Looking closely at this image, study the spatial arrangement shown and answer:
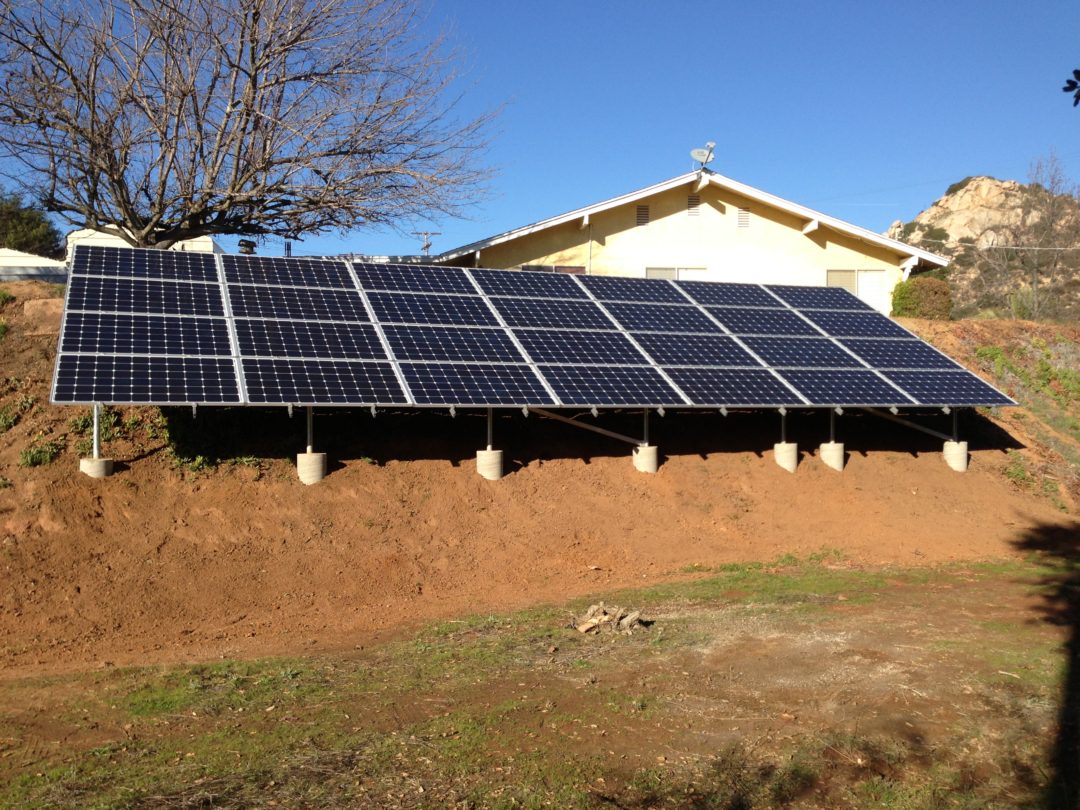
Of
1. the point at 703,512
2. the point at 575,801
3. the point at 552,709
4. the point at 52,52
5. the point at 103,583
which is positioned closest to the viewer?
the point at 575,801

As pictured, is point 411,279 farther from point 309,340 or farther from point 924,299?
point 924,299

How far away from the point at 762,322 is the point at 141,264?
47.4 feet

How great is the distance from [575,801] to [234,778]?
9.13ft

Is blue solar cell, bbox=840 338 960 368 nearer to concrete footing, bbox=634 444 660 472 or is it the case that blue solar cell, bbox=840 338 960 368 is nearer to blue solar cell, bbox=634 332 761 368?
blue solar cell, bbox=634 332 761 368

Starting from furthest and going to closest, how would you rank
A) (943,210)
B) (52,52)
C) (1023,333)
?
(943,210), (1023,333), (52,52)

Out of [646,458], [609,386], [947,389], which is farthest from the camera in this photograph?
[947,389]

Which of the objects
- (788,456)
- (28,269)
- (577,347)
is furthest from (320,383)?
(28,269)

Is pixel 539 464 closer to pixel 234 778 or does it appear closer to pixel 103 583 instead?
pixel 103 583

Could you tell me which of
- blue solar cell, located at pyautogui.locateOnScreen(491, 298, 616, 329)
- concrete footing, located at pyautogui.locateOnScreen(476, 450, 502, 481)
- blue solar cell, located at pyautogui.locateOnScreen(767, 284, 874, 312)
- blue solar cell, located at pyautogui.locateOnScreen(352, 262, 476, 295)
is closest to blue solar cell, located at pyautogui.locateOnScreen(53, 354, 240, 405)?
concrete footing, located at pyautogui.locateOnScreen(476, 450, 502, 481)

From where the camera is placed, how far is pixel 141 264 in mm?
18531

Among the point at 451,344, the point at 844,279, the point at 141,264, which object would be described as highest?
the point at 844,279

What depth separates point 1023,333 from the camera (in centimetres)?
3019

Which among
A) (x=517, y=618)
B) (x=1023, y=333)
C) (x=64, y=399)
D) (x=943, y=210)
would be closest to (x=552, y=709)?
(x=517, y=618)

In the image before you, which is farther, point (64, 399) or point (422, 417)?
A: point (422, 417)
